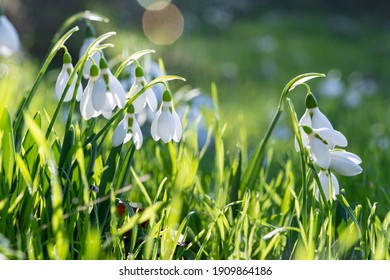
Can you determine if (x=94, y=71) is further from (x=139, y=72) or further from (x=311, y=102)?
(x=311, y=102)

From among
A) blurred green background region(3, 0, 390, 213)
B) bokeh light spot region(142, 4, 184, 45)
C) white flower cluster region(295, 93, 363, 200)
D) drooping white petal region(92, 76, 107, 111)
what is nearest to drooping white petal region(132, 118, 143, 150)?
drooping white petal region(92, 76, 107, 111)

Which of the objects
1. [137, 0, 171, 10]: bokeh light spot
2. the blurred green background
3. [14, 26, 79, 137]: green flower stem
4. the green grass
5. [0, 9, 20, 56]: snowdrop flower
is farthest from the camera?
[137, 0, 171, 10]: bokeh light spot

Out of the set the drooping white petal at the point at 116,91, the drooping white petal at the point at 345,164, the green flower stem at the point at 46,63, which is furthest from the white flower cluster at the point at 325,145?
the green flower stem at the point at 46,63

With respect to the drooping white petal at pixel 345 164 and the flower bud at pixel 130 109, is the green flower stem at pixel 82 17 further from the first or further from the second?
the drooping white petal at pixel 345 164

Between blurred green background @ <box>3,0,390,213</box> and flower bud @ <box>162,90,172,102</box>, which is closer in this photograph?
flower bud @ <box>162,90,172,102</box>

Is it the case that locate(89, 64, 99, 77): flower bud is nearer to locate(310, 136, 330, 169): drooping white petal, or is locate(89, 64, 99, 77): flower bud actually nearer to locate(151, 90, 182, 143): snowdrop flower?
locate(151, 90, 182, 143): snowdrop flower
